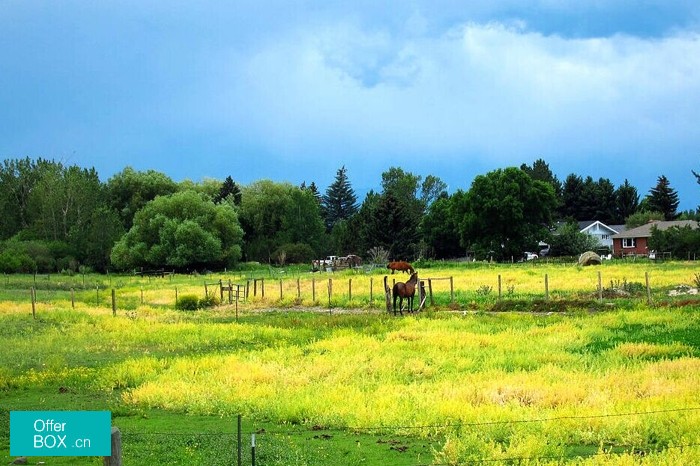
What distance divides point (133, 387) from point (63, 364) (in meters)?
4.86

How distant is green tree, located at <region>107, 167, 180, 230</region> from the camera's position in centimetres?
11325

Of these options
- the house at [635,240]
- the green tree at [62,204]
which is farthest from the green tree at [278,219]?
the house at [635,240]

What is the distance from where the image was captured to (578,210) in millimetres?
150750

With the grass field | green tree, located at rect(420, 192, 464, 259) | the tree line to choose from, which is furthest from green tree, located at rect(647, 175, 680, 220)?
the grass field

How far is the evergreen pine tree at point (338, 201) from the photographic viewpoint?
17000 cm

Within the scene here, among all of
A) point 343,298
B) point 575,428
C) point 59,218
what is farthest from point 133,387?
point 59,218

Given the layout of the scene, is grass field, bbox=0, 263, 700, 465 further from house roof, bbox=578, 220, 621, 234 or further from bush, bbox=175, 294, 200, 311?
house roof, bbox=578, 220, 621, 234

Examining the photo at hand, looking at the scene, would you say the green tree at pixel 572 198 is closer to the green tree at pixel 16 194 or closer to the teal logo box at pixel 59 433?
the green tree at pixel 16 194

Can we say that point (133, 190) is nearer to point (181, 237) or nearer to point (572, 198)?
point (181, 237)

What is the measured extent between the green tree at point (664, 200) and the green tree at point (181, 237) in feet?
262

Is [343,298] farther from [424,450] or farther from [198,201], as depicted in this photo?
[198,201]

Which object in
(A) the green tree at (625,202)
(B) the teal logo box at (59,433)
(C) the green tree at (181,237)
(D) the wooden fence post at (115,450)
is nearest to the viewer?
(B) the teal logo box at (59,433)

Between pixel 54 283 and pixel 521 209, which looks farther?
pixel 521 209

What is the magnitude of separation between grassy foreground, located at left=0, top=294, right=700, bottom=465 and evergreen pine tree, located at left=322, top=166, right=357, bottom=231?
5430 inches
